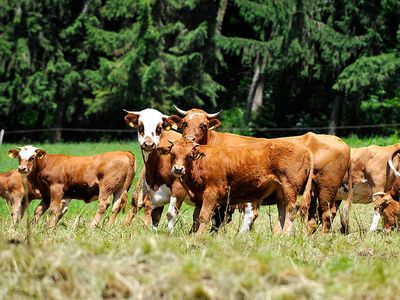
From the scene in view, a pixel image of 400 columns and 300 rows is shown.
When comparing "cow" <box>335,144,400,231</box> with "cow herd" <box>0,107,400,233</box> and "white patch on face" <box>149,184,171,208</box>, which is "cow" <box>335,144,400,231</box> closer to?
"cow herd" <box>0,107,400,233</box>

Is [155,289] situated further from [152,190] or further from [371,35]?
[371,35]

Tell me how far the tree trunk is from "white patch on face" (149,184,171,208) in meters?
27.0

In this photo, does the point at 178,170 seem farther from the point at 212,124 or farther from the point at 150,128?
the point at 212,124

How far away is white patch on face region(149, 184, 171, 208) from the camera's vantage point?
Result: 12203 millimetres

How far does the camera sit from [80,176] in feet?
47.8

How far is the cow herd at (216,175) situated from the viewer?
10.7 metres

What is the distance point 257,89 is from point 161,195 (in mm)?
29843

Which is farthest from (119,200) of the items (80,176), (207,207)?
(207,207)

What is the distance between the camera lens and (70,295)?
15.9 ft

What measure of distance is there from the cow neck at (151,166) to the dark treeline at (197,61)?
77.1 ft

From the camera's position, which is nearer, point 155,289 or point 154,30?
point 155,289

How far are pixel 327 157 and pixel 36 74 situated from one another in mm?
31204

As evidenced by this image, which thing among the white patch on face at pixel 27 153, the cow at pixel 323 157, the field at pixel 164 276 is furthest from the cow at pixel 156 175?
the field at pixel 164 276

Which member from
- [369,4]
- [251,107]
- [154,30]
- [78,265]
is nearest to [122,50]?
[154,30]
